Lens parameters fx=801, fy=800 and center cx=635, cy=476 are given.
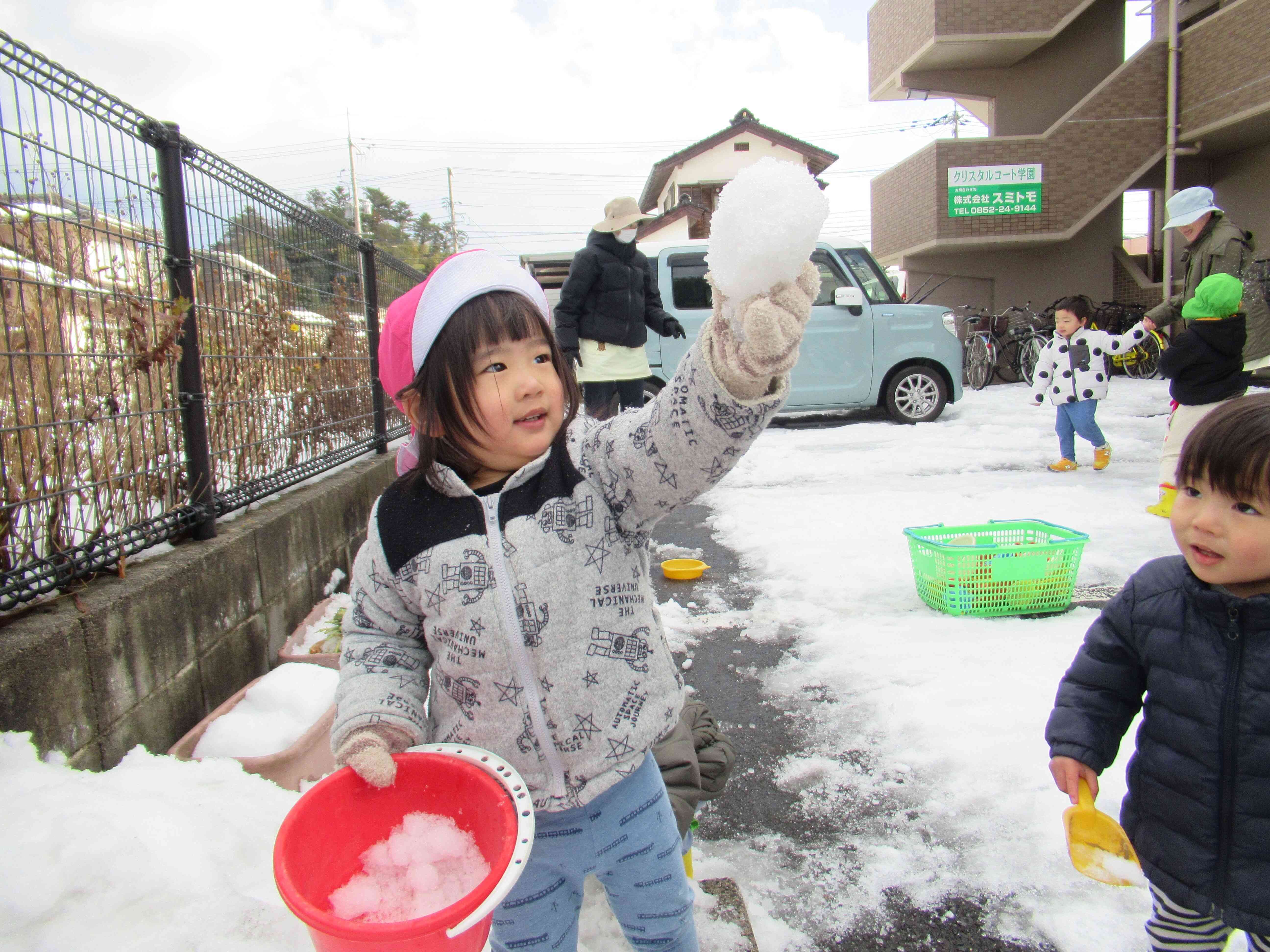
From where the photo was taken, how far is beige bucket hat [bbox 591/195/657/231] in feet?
17.4

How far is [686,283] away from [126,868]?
25.8 ft

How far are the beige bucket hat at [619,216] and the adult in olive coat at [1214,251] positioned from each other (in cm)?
334

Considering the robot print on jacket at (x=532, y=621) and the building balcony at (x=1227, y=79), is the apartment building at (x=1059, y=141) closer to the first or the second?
the building balcony at (x=1227, y=79)

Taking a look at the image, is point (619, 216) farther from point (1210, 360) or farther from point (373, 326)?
point (1210, 360)

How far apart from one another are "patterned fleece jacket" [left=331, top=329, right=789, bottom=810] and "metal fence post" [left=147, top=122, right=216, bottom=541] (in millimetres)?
1719

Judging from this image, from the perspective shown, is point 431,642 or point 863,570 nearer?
point 431,642

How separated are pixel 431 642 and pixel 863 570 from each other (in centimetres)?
313

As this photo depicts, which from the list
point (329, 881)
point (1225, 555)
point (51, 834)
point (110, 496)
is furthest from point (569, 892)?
point (110, 496)

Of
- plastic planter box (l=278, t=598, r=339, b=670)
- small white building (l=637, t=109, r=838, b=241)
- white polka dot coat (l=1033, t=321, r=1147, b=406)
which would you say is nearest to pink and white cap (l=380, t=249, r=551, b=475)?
plastic planter box (l=278, t=598, r=339, b=670)

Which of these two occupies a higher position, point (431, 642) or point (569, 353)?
point (569, 353)

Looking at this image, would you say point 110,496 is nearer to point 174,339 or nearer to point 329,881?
point 174,339

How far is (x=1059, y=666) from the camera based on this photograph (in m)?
2.72

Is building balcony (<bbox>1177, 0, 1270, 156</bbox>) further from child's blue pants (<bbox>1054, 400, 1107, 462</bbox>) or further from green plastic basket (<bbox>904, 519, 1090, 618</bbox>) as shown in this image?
green plastic basket (<bbox>904, 519, 1090, 618</bbox>)

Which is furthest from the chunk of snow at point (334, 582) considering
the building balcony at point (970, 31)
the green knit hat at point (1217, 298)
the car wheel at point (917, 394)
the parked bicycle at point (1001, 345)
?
the building balcony at point (970, 31)
